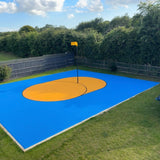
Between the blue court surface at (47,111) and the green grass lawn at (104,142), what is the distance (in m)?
0.44

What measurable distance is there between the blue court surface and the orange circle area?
570mm

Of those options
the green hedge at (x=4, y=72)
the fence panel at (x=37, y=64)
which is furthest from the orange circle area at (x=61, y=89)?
the fence panel at (x=37, y=64)

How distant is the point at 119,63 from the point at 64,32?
971 cm

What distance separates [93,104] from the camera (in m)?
9.19

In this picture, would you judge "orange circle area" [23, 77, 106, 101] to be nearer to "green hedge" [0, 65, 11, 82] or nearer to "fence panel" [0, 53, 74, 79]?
"green hedge" [0, 65, 11, 82]

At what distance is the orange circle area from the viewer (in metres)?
10.6

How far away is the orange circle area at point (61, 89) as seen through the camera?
10648 millimetres

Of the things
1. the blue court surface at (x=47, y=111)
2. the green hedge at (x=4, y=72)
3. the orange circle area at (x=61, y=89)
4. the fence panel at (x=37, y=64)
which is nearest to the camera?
the blue court surface at (x=47, y=111)

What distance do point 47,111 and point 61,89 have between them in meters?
3.82

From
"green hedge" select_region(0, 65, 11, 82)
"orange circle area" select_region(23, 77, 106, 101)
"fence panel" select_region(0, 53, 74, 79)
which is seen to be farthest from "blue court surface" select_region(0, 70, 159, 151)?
"fence panel" select_region(0, 53, 74, 79)

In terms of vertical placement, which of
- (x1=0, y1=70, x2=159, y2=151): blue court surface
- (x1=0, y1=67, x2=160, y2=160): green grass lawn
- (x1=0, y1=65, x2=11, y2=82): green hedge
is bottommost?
(x1=0, y1=70, x2=159, y2=151): blue court surface

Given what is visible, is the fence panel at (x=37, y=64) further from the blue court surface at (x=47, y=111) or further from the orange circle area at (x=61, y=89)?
the orange circle area at (x=61, y=89)

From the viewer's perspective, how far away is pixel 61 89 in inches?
479

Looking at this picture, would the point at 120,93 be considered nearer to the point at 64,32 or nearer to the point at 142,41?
the point at 142,41
